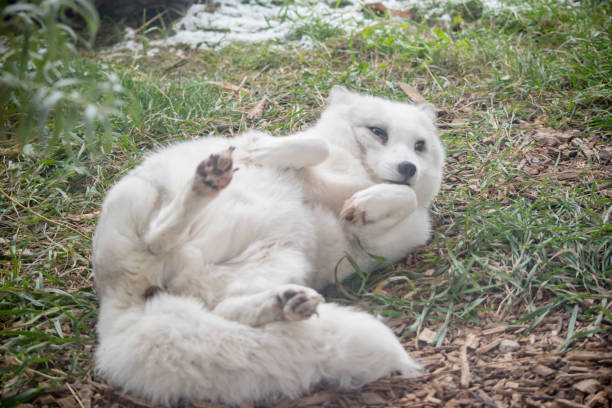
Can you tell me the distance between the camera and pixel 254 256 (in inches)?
86.5

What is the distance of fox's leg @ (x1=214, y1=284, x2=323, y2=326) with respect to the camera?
1823mm

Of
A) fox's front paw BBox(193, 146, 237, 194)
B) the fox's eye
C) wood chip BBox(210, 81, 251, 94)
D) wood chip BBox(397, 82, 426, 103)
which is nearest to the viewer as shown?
fox's front paw BBox(193, 146, 237, 194)

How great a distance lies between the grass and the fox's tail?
40cm

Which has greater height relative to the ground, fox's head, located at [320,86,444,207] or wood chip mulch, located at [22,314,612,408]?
fox's head, located at [320,86,444,207]

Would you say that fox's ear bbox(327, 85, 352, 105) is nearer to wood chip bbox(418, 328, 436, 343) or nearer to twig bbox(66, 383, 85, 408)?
wood chip bbox(418, 328, 436, 343)

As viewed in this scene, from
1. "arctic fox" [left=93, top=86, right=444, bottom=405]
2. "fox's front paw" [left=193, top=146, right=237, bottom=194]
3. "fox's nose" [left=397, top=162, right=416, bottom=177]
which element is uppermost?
"fox's front paw" [left=193, top=146, right=237, bottom=194]

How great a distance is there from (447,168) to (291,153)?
1.51 meters

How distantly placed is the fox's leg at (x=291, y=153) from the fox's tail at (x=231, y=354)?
35.3 inches

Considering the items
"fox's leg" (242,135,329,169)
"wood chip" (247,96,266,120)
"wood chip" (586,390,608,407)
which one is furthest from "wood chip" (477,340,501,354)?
"wood chip" (247,96,266,120)

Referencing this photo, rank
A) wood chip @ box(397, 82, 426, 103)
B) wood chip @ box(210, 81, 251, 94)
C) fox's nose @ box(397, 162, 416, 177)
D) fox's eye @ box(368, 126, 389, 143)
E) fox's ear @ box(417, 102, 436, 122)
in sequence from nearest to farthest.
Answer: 1. fox's nose @ box(397, 162, 416, 177)
2. fox's eye @ box(368, 126, 389, 143)
3. fox's ear @ box(417, 102, 436, 122)
4. wood chip @ box(397, 82, 426, 103)
5. wood chip @ box(210, 81, 251, 94)

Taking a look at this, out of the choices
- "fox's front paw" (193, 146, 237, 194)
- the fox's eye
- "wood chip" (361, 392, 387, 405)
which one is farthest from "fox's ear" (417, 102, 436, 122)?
"wood chip" (361, 392, 387, 405)

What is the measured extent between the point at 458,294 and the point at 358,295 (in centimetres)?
50

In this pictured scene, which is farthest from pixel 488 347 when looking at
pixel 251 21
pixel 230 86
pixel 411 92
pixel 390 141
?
pixel 251 21

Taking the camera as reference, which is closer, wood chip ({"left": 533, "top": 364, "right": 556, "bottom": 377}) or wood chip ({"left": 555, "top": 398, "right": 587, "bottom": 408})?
wood chip ({"left": 555, "top": 398, "right": 587, "bottom": 408})
